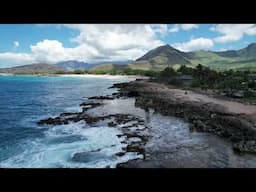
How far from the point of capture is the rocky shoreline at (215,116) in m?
6.94

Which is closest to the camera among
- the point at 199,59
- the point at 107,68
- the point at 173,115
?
the point at 173,115

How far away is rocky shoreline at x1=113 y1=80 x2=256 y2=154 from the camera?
22.8 ft

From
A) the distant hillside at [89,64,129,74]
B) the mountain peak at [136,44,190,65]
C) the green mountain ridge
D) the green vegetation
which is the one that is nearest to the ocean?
the green vegetation

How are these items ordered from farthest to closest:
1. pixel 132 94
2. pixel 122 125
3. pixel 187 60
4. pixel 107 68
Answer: pixel 107 68 → pixel 187 60 → pixel 132 94 → pixel 122 125

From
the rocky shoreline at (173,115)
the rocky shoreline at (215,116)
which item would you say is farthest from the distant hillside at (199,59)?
the rocky shoreline at (215,116)

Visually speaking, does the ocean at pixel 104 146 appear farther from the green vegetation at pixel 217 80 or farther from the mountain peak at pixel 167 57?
the mountain peak at pixel 167 57

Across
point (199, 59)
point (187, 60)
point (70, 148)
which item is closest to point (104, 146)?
point (70, 148)

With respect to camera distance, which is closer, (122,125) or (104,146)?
(104,146)

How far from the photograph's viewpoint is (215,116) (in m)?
9.50

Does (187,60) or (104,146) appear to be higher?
A: (187,60)

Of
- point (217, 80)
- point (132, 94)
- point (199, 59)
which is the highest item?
point (199, 59)

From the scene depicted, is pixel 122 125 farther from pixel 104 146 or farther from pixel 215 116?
pixel 215 116
